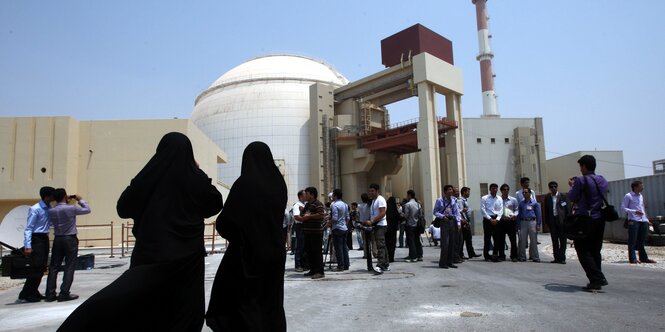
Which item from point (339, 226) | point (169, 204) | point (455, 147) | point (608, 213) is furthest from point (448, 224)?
point (455, 147)

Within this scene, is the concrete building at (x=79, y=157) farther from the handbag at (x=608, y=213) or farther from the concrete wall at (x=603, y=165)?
the concrete wall at (x=603, y=165)

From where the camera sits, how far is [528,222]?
10.4 metres

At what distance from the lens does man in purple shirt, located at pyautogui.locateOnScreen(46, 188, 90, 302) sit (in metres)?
6.92

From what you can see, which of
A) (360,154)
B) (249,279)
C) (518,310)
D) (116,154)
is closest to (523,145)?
(360,154)

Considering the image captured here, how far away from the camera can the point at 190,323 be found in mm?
3150

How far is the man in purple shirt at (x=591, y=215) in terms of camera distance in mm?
6262

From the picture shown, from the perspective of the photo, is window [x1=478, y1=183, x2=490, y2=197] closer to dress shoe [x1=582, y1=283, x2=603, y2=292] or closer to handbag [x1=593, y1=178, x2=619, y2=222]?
handbag [x1=593, y1=178, x2=619, y2=222]

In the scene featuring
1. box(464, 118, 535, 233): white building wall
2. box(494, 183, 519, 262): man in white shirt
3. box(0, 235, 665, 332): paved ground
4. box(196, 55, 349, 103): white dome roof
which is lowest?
box(0, 235, 665, 332): paved ground

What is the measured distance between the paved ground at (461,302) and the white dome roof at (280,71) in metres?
38.0

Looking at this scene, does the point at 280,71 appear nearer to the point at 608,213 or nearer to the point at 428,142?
the point at 428,142

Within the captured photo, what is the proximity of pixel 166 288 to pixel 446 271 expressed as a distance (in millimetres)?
6957

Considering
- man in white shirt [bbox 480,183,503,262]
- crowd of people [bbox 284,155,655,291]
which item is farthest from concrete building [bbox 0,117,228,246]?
man in white shirt [bbox 480,183,503,262]

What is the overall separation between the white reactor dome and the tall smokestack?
17108 millimetres

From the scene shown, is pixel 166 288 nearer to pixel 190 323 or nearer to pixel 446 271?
pixel 190 323
